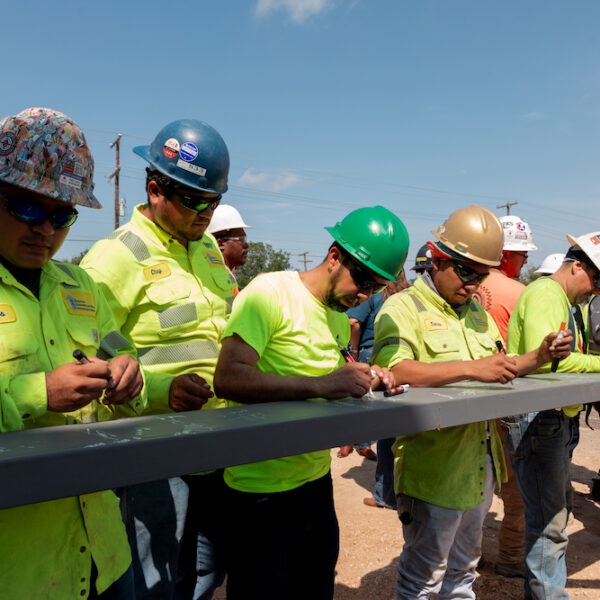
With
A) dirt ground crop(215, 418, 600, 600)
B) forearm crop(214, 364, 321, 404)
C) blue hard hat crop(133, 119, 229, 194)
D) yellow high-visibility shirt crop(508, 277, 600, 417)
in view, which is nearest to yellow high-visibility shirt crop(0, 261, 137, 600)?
forearm crop(214, 364, 321, 404)

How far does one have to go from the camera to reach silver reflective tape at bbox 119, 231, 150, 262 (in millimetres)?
2398

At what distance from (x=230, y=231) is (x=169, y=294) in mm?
2288

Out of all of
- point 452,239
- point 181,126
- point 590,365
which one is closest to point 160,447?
point 181,126

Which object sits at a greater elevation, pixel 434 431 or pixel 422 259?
pixel 422 259

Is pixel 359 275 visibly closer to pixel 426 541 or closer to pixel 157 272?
pixel 157 272

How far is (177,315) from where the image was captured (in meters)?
2.38

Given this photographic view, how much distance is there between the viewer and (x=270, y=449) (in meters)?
1.48

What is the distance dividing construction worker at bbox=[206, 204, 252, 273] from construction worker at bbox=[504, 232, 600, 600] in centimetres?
232

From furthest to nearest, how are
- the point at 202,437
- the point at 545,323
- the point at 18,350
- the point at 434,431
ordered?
1. the point at 545,323
2. the point at 434,431
3. the point at 18,350
4. the point at 202,437

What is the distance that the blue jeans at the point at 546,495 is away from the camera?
10.5 ft

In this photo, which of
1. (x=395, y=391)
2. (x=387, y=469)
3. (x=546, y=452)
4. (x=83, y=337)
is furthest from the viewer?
(x=387, y=469)

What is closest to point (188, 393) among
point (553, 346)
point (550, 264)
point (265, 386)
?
point (265, 386)

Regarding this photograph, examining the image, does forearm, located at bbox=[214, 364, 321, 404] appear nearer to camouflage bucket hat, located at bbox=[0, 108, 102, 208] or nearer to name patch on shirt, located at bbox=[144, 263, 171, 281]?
name patch on shirt, located at bbox=[144, 263, 171, 281]

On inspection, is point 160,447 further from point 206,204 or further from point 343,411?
point 206,204
